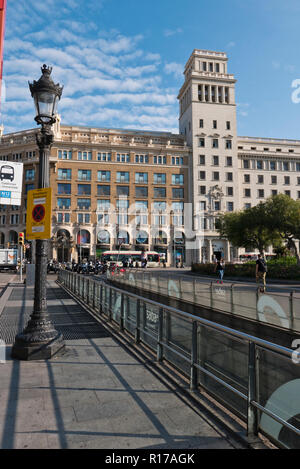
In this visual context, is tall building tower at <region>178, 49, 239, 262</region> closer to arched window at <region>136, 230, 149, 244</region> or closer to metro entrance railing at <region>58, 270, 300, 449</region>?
arched window at <region>136, 230, 149, 244</region>

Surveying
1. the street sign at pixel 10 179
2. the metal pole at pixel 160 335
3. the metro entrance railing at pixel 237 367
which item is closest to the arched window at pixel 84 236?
the street sign at pixel 10 179

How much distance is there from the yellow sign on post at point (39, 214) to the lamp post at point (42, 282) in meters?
0.15

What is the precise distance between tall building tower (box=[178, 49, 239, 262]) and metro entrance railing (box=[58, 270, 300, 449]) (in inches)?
2221

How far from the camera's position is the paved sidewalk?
329 centimetres

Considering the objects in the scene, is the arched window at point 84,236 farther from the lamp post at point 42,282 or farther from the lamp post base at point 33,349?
the lamp post base at point 33,349

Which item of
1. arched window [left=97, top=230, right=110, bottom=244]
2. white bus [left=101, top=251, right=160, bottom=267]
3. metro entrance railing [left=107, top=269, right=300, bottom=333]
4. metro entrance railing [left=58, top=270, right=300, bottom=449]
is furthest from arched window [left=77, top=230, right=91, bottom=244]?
metro entrance railing [left=58, top=270, right=300, bottom=449]

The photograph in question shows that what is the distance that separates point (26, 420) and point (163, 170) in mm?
62632

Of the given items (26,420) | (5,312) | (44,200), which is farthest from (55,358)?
(5,312)

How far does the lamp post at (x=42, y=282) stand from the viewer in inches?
238

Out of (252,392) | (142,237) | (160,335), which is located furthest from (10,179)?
(142,237)

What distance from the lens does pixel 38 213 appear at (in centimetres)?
695

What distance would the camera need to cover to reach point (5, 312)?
37.8 feet

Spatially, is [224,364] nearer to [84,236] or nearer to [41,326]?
[41,326]
